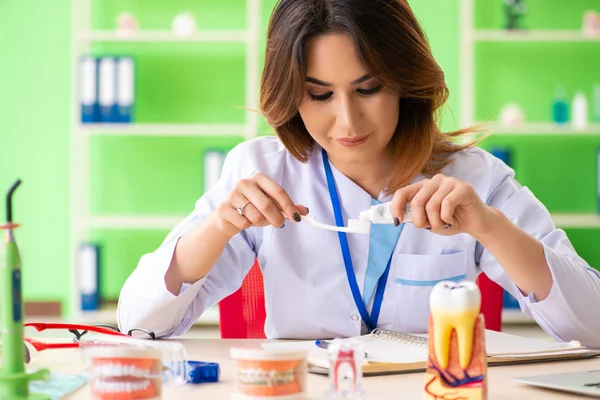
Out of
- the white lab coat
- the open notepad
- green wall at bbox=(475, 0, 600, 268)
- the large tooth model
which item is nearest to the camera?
the large tooth model

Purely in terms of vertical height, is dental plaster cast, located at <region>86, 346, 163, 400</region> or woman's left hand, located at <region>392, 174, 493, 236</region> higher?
woman's left hand, located at <region>392, 174, 493, 236</region>

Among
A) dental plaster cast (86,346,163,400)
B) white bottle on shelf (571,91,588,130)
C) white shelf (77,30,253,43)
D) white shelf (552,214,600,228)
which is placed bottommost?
white shelf (552,214,600,228)

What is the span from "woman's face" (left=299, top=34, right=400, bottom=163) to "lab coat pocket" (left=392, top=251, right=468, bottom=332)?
0.25 m

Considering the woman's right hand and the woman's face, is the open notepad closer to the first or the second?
the woman's right hand

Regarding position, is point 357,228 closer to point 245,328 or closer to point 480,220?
point 480,220

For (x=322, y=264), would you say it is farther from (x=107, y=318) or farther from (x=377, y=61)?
(x=107, y=318)

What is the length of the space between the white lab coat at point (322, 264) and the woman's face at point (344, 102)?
0.59ft

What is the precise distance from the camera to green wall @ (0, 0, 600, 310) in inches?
164

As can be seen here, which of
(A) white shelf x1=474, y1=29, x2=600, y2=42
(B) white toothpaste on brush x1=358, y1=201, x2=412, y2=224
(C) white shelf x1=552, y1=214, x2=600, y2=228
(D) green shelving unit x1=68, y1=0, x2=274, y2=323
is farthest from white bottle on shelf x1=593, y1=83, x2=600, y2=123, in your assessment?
(B) white toothpaste on brush x1=358, y1=201, x2=412, y2=224

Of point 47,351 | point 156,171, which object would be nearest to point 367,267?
point 47,351

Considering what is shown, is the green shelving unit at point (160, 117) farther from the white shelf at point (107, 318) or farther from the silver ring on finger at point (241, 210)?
the silver ring on finger at point (241, 210)

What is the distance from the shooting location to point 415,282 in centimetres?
175

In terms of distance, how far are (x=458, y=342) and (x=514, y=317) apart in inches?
118

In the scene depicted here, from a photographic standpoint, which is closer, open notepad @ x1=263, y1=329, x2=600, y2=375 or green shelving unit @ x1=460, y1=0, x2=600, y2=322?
open notepad @ x1=263, y1=329, x2=600, y2=375
